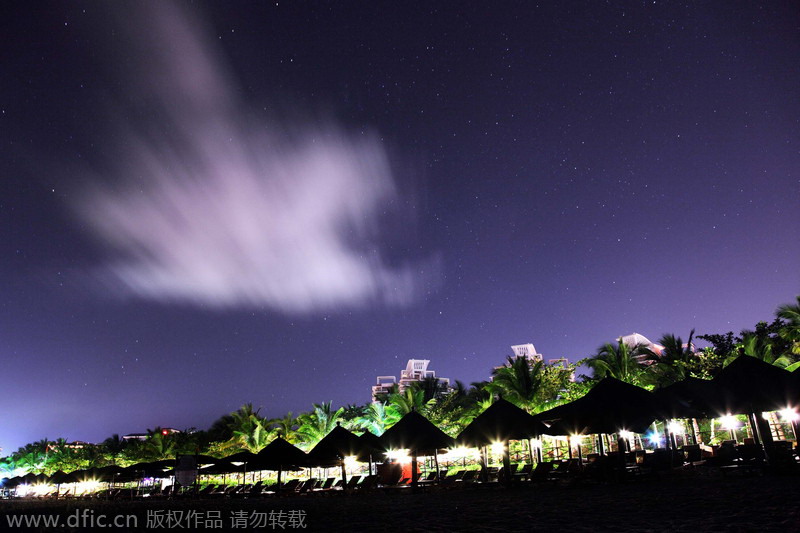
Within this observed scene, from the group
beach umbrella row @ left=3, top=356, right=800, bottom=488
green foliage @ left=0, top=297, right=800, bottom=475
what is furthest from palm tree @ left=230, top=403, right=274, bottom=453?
beach umbrella row @ left=3, top=356, right=800, bottom=488

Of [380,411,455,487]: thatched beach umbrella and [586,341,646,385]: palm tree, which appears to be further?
[586,341,646,385]: palm tree

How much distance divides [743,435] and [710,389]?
18.8 metres

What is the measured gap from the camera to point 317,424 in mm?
47344

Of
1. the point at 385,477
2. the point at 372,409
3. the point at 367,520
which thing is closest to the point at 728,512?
the point at 367,520

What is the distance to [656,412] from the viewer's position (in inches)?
589

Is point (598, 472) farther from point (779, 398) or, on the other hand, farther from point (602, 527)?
point (602, 527)

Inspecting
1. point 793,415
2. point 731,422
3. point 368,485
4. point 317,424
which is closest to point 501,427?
point 368,485

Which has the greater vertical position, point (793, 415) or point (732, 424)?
point (793, 415)

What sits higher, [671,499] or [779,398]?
[779,398]

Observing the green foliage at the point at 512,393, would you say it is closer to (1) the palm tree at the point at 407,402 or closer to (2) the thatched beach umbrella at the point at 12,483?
(1) the palm tree at the point at 407,402

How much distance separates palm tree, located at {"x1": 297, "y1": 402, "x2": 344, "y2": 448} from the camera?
46.3m

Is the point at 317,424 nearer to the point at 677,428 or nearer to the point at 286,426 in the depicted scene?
the point at 286,426

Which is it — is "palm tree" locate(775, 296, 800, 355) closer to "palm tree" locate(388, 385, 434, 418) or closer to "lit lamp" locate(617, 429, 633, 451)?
"lit lamp" locate(617, 429, 633, 451)

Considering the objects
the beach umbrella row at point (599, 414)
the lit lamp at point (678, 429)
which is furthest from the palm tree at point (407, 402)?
the beach umbrella row at point (599, 414)
